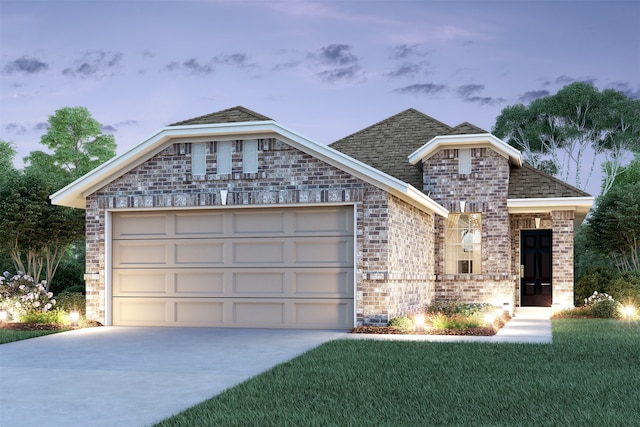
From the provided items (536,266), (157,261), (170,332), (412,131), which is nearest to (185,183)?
(157,261)

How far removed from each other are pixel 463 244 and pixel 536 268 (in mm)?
4020

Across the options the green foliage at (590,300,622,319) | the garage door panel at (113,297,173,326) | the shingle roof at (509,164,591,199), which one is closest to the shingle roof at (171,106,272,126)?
the garage door panel at (113,297,173,326)

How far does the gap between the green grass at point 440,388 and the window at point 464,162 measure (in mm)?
9232

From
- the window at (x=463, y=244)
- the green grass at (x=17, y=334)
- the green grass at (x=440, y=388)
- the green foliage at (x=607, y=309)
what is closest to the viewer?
the green grass at (x=440, y=388)

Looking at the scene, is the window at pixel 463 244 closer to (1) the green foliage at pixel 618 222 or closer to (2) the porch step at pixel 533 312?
(2) the porch step at pixel 533 312

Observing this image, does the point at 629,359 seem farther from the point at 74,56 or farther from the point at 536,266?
the point at 74,56

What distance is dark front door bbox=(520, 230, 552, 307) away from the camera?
24.2 meters

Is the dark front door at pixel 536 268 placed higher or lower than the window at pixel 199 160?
lower

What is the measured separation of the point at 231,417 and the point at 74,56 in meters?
22.9

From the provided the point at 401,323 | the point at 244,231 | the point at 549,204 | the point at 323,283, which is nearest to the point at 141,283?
the point at 244,231

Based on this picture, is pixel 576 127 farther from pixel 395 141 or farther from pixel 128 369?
pixel 128 369

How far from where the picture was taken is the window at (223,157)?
1681 centimetres

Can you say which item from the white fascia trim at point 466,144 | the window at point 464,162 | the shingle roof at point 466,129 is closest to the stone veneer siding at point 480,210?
the window at point 464,162

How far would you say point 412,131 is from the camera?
2428cm
